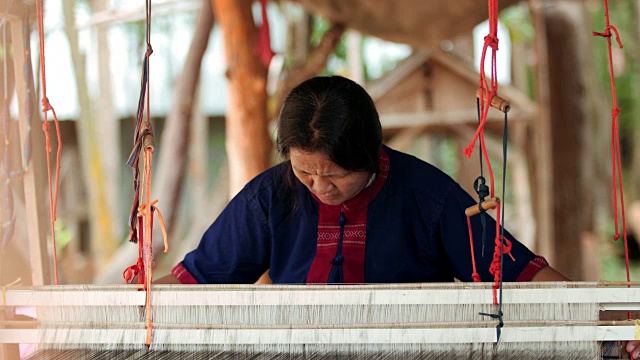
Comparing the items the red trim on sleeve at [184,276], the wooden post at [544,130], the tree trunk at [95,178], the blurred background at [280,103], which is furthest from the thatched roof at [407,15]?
the tree trunk at [95,178]

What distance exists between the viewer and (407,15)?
4.43 metres

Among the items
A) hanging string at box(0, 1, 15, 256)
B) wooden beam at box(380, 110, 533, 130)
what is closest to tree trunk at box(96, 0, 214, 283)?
wooden beam at box(380, 110, 533, 130)

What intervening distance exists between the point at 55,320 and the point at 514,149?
726cm

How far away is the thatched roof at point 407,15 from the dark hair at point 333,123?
8.44ft

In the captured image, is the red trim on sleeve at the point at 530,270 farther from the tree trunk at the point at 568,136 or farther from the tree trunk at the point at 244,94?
the tree trunk at the point at 568,136

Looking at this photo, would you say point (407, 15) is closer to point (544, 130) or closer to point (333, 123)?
point (544, 130)

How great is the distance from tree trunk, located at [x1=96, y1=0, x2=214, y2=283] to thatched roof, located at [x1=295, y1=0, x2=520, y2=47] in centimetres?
67

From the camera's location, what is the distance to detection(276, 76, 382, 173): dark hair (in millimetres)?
1641

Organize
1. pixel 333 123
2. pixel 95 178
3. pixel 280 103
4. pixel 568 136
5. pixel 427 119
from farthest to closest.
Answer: pixel 95 178 → pixel 427 119 → pixel 568 136 → pixel 280 103 → pixel 333 123

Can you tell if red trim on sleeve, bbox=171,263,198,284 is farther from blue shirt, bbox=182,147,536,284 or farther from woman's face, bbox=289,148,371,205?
woman's face, bbox=289,148,371,205

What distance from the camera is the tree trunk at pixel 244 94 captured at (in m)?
3.96

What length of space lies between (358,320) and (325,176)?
405mm

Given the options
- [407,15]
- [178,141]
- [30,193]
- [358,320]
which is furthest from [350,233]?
[178,141]

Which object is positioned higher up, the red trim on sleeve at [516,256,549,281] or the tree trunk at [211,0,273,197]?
the tree trunk at [211,0,273,197]
